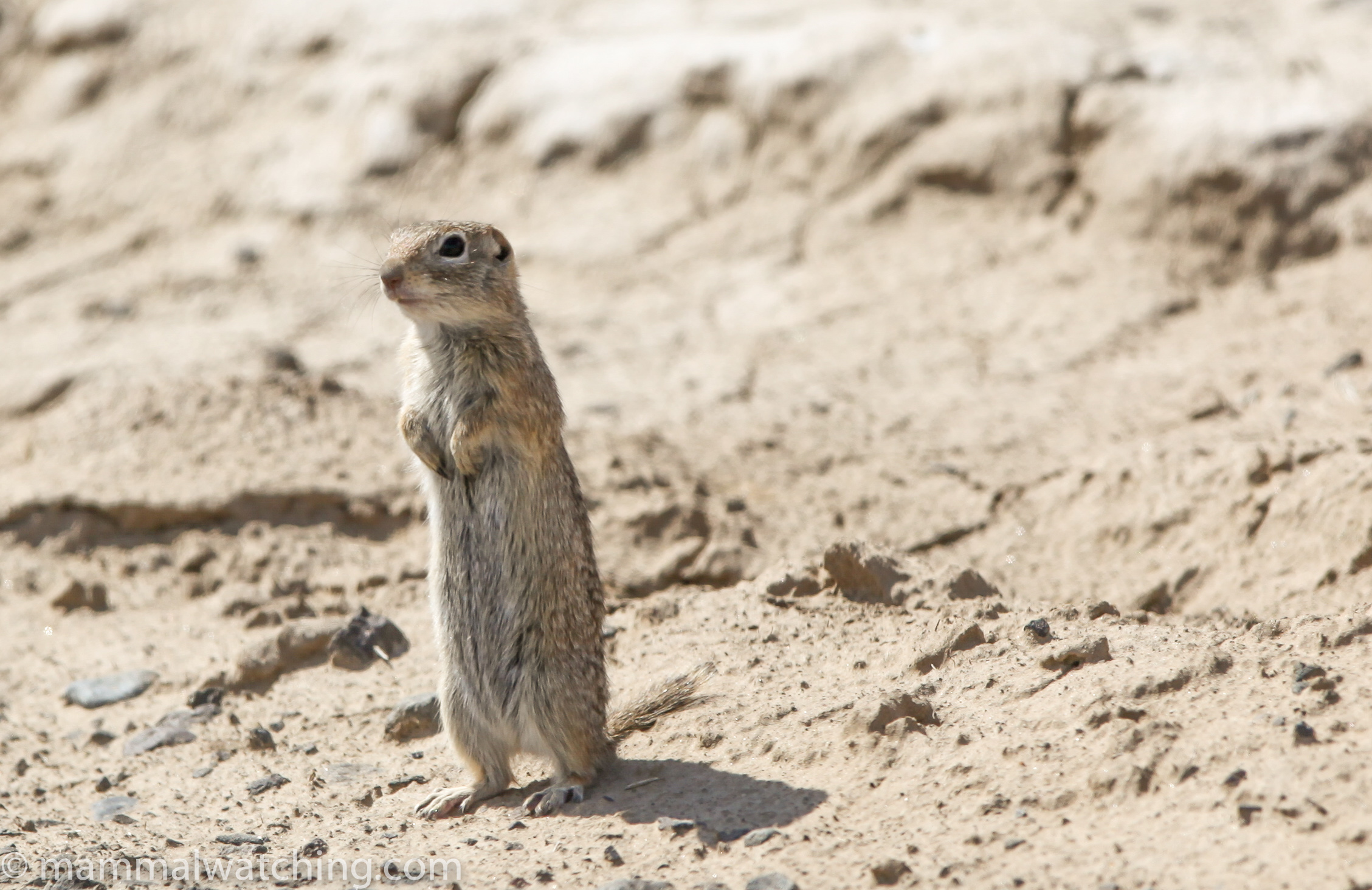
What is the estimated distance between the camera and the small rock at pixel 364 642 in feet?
18.3

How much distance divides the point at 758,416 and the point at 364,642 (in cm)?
245

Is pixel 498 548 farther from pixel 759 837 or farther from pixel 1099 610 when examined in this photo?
pixel 1099 610

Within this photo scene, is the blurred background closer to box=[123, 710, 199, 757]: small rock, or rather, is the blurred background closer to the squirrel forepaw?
box=[123, 710, 199, 757]: small rock

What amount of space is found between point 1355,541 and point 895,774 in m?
2.30

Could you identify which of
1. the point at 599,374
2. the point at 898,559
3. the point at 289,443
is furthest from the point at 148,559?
the point at 898,559

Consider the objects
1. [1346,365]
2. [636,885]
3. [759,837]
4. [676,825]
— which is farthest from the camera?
[1346,365]

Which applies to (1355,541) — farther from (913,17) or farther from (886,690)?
(913,17)

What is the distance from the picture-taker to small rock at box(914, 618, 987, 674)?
4652 millimetres

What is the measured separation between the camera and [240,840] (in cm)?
430

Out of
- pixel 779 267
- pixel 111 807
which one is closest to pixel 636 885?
pixel 111 807

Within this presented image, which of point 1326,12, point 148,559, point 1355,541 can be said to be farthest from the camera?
point 1326,12

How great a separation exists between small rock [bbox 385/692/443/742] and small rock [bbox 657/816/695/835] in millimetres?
1333

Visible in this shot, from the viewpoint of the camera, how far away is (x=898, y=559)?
5461 millimetres

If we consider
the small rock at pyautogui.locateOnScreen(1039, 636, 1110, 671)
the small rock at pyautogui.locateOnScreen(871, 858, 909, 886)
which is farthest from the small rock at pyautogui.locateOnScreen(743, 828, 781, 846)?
the small rock at pyautogui.locateOnScreen(1039, 636, 1110, 671)
